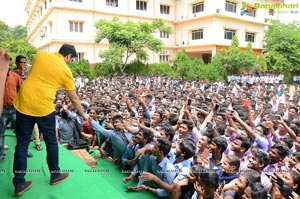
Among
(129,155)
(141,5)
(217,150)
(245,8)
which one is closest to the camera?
(217,150)

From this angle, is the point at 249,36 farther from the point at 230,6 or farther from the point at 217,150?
the point at 217,150

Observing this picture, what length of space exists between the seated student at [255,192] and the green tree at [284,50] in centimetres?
2046

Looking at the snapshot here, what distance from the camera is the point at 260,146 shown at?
12.3 ft

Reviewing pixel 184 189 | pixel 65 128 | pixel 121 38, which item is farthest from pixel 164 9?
pixel 184 189

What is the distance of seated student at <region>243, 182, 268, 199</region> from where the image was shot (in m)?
2.25

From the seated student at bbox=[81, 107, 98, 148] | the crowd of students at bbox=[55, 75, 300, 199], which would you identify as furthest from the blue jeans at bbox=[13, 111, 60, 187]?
the seated student at bbox=[81, 107, 98, 148]

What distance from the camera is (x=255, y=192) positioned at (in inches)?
89.2

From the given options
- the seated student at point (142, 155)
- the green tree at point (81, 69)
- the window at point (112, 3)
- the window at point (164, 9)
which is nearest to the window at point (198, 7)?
the window at point (164, 9)

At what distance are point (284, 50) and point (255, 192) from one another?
72.1 ft

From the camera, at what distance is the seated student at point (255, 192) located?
2.25 metres

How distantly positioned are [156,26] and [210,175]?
1684 cm

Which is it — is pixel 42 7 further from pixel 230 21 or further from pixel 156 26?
pixel 230 21

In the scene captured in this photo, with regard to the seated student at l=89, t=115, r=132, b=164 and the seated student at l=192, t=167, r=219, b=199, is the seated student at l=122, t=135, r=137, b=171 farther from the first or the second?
the seated student at l=192, t=167, r=219, b=199

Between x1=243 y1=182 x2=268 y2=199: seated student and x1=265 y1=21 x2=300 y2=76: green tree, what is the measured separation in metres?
20.5
